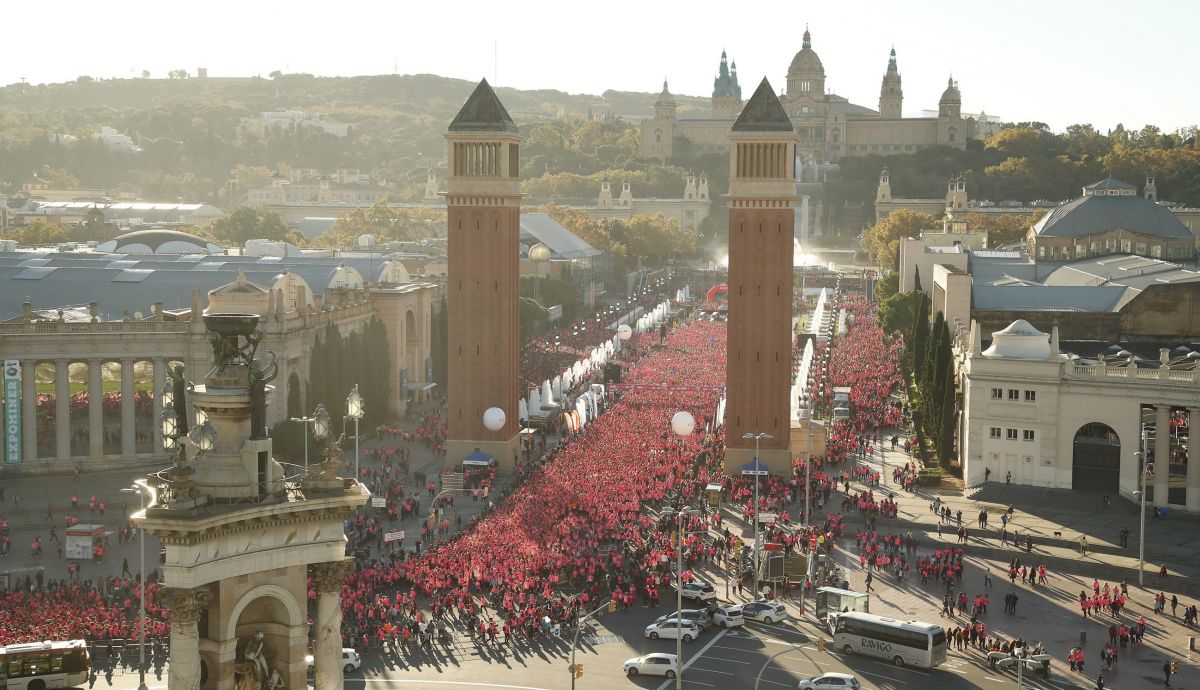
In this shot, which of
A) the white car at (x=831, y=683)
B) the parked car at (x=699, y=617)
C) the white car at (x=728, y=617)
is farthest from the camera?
the white car at (x=728, y=617)

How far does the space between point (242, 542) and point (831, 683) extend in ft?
75.0

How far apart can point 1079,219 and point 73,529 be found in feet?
280

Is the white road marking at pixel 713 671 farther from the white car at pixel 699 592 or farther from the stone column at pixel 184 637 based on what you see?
the stone column at pixel 184 637

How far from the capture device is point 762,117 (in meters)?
66.2

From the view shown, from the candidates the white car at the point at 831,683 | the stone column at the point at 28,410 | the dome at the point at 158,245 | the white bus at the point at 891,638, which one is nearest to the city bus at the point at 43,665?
the white car at the point at 831,683

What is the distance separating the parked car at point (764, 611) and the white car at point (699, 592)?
4.51 ft

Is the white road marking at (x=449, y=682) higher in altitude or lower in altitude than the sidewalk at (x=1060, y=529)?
lower

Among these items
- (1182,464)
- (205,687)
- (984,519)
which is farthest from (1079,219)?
(205,687)

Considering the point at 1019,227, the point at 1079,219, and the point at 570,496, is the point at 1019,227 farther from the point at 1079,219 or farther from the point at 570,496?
the point at 570,496

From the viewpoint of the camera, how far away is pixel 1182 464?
206 ft

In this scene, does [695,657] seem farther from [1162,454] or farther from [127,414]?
[127,414]

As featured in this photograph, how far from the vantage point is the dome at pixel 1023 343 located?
204 feet

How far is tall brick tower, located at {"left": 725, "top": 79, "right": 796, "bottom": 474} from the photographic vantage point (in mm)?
66875

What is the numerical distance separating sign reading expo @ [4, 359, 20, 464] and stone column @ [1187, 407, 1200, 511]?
50.3m
